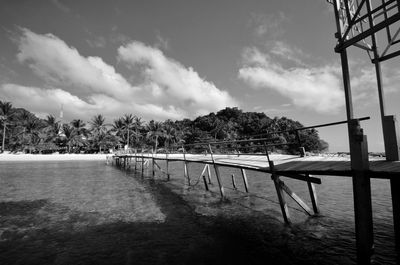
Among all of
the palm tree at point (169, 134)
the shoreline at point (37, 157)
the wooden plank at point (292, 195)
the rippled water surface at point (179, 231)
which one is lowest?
the rippled water surface at point (179, 231)

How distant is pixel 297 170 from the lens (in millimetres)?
5969

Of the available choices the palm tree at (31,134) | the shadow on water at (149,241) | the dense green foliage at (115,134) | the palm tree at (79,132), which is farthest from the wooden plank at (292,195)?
the palm tree at (31,134)

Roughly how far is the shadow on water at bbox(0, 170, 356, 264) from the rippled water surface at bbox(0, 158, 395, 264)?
2 cm

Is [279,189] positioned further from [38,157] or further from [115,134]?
[115,134]

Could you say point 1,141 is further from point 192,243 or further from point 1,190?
point 192,243

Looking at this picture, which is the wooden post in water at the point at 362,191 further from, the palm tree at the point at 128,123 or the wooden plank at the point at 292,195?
the palm tree at the point at 128,123

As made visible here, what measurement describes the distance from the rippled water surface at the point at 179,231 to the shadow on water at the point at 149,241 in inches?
0.9

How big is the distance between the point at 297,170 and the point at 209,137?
5947 centimetres

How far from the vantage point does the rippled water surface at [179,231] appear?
5.50 m

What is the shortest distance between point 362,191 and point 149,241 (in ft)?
17.6

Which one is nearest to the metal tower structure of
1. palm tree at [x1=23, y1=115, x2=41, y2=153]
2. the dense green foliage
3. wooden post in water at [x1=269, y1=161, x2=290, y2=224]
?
wooden post in water at [x1=269, y1=161, x2=290, y2=224]

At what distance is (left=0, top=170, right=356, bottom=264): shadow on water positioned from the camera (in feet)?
17.7

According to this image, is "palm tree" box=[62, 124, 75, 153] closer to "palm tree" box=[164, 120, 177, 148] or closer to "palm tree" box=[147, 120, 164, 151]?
"palm tree" box=[147, 120, 164, 151]

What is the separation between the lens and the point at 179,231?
23.7ft
